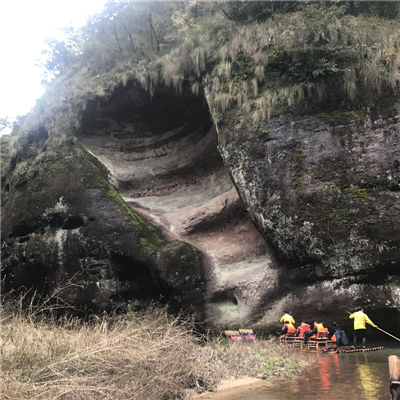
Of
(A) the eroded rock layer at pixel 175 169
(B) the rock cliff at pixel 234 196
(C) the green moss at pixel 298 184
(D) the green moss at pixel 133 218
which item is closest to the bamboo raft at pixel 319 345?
(B) the rock cliff at pixel 234 196

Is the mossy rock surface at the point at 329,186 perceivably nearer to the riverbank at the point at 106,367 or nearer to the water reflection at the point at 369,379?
the water reflection at the point at 369,379

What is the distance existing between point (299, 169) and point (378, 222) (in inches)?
92.8

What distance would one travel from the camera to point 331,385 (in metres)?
4.99

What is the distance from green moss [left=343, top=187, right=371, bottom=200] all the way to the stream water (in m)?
3.97

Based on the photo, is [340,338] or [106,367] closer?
[106,367]

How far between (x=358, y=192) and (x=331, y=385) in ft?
18.2

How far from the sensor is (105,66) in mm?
17625

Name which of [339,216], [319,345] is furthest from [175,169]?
[319,345]

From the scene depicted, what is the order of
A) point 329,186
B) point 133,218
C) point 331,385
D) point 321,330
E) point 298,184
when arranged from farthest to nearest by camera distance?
point 133,218, point 298,184, point 329,186, point 321,330, point 331,385

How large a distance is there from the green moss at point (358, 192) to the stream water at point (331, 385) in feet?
13.0

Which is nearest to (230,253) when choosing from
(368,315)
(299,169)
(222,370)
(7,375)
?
(299,169)

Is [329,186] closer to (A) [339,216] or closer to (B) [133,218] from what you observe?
(A) [339,216]

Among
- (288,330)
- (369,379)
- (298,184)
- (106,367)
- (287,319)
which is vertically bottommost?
(288,330)

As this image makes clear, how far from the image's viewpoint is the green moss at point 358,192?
9.20 metres
